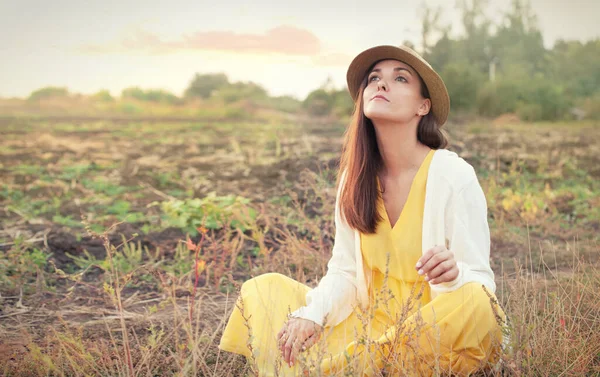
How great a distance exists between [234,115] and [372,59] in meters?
18.7

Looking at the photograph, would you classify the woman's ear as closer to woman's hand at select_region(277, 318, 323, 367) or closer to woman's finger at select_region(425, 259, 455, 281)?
woman's finger at select_region(425, 259, 455, 281)

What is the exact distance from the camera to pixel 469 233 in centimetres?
217

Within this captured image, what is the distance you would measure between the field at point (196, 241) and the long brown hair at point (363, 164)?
57 centimetres

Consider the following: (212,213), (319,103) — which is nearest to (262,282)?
(212,213)

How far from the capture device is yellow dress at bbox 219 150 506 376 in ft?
6.30

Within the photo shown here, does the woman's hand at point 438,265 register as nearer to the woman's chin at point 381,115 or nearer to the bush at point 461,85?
the woman's chin at point 381,115

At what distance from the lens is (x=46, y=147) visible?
34.4 ft

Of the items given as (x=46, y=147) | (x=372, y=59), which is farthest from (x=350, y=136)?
(x=46, y=147)

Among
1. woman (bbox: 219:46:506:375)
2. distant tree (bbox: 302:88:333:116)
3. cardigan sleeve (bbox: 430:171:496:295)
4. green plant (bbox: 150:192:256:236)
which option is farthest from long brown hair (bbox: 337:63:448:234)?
distant tree (bbox: 302:88:333:116)

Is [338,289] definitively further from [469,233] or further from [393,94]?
[393,94]

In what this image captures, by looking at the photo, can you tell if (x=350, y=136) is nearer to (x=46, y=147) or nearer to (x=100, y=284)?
(x=100, y=284)

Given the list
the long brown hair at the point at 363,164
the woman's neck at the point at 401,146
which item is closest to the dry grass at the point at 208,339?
the long brown hair at the point at 363,164

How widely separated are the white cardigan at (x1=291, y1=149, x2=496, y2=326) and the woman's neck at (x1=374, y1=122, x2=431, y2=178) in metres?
0.10

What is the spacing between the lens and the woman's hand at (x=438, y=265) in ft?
6.45
